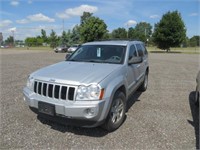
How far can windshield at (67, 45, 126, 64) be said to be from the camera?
4.80 metres

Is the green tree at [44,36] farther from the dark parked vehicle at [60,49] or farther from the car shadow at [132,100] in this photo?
the car shadow at [132,100]

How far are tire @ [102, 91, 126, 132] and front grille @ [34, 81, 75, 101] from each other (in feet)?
2.79

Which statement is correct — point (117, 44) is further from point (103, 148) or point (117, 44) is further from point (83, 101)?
point (103, 148)

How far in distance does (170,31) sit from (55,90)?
40.0m

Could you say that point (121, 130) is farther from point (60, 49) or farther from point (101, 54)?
point (60, 49)

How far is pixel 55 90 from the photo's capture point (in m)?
3.58

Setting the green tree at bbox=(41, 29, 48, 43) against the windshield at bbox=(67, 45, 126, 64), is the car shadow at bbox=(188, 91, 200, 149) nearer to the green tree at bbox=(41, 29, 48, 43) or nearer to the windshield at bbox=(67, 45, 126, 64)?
the windshield at bbox=(67, 45, 126, 64)

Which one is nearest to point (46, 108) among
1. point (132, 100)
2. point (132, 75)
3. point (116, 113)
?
point (116, 113)

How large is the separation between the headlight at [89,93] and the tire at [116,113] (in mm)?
506

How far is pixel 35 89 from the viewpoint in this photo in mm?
3889

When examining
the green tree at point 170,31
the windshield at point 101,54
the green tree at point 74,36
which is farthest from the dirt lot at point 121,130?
the green tree at point 74,36

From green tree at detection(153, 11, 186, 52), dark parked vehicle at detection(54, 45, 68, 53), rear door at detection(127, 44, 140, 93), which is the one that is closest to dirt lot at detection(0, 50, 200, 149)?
rear door at detection(127, 44, 140, 93)

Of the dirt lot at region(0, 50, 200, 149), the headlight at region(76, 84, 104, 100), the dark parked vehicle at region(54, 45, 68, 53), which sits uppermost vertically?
the dark parked vehicle at region(54, 45, 68, 53)

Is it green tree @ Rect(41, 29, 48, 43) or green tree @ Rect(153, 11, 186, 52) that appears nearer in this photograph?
green tree @ Rect(153, 11, 186, 52)
